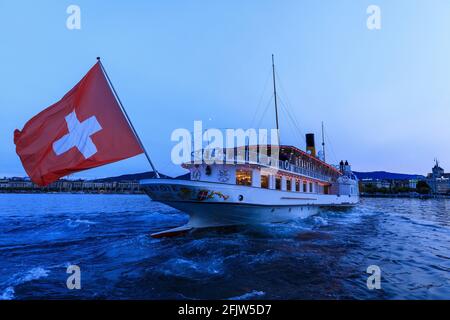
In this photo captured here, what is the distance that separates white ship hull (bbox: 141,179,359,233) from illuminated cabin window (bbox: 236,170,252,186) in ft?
4.65

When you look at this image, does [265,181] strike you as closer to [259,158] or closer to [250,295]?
[259,158]

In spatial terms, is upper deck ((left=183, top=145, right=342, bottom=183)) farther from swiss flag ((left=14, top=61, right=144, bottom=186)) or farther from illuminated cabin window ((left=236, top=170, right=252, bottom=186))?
swiss flag ((left=14, top=61, right=144, bottom=186))

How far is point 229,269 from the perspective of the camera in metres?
10.4

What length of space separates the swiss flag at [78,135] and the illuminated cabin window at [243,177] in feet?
32.9

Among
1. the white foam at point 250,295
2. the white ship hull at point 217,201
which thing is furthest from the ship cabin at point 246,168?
the white foam at point 250,295

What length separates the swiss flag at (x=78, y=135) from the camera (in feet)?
24.9

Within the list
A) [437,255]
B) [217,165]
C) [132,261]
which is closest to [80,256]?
[132,261]

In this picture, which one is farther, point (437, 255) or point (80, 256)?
point (437, 255)

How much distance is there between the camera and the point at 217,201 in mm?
15930

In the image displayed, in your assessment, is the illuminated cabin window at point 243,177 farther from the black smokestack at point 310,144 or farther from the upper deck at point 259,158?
the black smokestack at point 310,144

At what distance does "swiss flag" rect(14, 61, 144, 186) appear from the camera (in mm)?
7590

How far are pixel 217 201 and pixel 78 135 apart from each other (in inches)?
362

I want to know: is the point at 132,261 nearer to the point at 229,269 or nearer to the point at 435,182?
the point at 229,269
